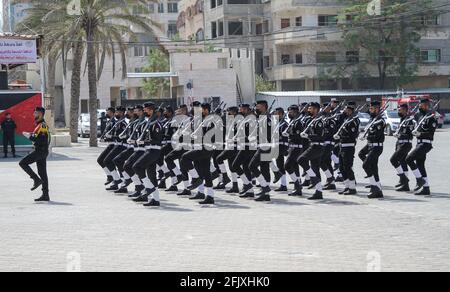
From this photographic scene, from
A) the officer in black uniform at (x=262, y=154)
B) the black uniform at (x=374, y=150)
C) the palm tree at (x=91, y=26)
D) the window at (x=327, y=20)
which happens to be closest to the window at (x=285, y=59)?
the window at (x=327, y=20)

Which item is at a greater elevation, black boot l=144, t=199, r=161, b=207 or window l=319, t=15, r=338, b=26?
window l=319, t=15, r=338, b=26

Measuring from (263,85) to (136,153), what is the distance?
48636mm

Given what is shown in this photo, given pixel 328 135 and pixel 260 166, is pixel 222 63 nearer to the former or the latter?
pixel 328 135

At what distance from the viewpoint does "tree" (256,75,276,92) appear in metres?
65.1

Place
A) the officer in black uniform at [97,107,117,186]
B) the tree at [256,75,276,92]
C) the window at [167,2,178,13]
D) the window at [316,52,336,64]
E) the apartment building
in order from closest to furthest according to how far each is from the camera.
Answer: the officer in black uniform at [97,107,117,186], the tree at [256,75,276,92], the apartment building, the window at [316,52,336,64], the window at [167,2,178,13]

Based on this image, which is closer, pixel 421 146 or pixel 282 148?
pixel 421 146

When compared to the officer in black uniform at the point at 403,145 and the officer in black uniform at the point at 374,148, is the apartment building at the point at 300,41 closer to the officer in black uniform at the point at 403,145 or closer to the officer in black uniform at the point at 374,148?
the officer in black uniform at the point at 403,145

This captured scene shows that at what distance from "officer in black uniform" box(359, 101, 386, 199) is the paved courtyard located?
37 centimetres

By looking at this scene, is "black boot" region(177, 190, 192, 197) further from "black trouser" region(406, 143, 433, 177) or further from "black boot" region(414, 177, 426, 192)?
"black boot" region(414, 177, 426, 192)

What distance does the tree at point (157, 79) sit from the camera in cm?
6912

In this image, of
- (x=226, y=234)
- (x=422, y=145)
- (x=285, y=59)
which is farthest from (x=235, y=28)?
(x=226, y=234)

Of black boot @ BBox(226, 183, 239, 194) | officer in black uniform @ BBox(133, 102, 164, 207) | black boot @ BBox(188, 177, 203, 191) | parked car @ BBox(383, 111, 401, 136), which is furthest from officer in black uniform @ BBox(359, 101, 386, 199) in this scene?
parked car @ BBox(383, 111, 401, 136)

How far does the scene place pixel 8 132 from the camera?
3222 cm

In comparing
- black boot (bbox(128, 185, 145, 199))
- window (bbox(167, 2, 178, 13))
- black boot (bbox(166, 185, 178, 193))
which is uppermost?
window (bbox(167, 2, 178, 13))
